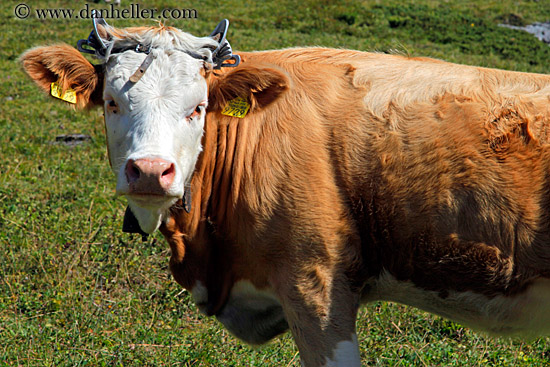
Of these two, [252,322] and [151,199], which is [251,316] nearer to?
[252,322]

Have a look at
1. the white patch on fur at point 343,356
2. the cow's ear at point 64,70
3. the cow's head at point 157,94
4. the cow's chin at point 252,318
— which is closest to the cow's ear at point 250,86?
the cow's head at point 157,94

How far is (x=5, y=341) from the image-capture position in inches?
195

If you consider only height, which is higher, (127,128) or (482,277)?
(127,128)

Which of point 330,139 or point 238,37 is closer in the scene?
point 330,139

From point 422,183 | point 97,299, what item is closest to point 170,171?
point 422,183

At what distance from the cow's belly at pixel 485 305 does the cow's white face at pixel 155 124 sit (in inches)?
63.3

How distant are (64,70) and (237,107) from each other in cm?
120

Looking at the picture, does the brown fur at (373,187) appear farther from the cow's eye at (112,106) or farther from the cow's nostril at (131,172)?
the cow's nostril at (131,172)

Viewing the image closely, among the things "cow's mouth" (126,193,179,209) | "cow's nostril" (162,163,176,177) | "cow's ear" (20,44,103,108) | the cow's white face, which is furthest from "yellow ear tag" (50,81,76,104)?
"cow's nostril" (162,163,176,177)

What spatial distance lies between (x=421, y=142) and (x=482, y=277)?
3.16 ft

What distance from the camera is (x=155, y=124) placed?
12.1 feet

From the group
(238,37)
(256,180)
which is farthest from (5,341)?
(238,37)

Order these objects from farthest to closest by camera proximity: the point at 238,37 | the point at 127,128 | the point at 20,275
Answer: the point at 238,37
the point at 20,275
the point at 127,128

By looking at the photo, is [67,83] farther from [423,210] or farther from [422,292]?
[422,292]
